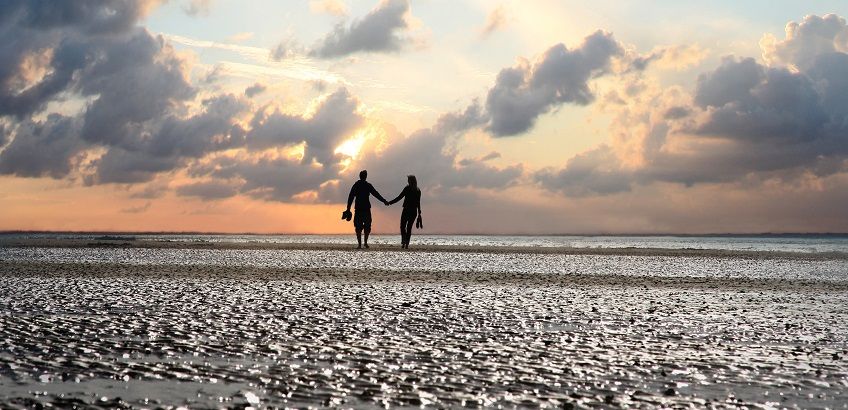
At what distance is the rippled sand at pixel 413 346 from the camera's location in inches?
192

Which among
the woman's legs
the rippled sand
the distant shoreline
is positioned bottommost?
the rippled sand

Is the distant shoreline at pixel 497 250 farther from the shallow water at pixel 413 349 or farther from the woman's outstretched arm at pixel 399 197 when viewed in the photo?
the shallow water at pixel 413 349

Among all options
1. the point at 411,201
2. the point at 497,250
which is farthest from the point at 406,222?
the point at 497,250

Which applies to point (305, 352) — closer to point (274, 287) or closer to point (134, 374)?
point (134, 374)

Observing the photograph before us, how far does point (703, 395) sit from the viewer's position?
16.1 feet

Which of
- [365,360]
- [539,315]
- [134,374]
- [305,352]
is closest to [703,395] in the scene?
[365,360]

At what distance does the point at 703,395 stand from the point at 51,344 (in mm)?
4746

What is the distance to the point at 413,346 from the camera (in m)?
6.72

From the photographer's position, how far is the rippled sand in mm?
4867

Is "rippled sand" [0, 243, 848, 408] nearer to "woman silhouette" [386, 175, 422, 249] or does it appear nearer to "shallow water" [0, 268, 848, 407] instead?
"shallow water" [0, 268, 848, 407]

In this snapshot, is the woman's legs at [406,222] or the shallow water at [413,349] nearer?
the shallow water at [413,349]

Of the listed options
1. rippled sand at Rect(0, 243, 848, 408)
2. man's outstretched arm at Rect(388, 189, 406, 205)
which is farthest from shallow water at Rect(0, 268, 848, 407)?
man's outstretched arm at Rect(388, 189, 406, 205)

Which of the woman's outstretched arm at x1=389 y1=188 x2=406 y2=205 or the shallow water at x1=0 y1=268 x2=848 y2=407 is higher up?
the woman's outstretched arm at x1=389 y1=188 x2=406 y2=205

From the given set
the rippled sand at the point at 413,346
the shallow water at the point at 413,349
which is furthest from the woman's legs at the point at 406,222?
the shallow water at the point at 413,349
